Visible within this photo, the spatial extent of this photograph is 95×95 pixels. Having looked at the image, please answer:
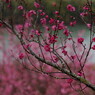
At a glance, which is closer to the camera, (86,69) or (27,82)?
(27,82)

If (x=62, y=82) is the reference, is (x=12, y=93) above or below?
below

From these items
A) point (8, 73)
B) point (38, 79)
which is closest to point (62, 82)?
point (38, 79)

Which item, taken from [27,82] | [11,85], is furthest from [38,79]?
[11,85]

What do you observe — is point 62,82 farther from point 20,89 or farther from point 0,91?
point 0,91

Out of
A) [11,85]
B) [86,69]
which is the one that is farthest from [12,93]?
[86,69]

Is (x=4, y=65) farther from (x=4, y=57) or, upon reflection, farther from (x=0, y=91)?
(x=0, y=91)

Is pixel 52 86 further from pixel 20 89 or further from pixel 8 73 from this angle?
pixel 8 73

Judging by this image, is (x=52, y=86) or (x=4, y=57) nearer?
(x=52, y=86)

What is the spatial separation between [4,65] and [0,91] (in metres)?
1.40

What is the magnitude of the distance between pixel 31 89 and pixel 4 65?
1783mm

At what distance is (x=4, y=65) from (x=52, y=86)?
7.45 feet

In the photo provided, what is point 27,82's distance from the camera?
27.8 ft

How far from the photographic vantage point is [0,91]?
8227 mm

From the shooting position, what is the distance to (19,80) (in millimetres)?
8477
